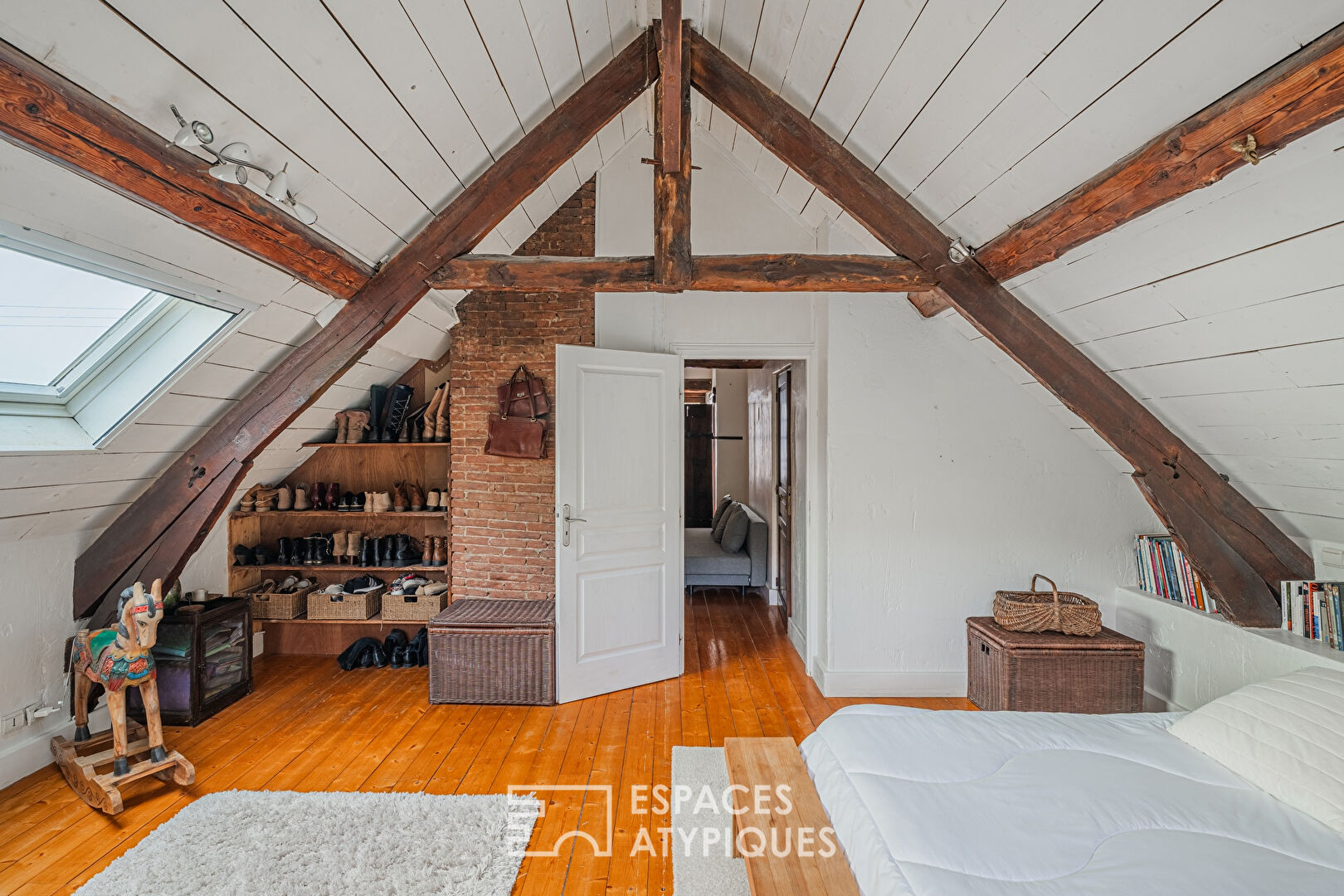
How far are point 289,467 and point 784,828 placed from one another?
3930 mm

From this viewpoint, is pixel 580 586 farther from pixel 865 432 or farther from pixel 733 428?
pixel 733 428

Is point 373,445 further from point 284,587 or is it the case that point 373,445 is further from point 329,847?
point 329,847

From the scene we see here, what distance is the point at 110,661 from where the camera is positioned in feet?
8.48

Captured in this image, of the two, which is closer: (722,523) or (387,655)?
(387,655)

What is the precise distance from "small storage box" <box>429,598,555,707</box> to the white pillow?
2727mm

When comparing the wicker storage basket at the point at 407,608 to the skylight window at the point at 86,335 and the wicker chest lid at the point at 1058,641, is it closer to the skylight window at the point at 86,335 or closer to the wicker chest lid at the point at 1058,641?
the skylight window at the point at 86,335

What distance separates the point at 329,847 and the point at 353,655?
2.01 meters

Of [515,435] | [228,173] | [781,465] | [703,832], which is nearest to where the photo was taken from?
[228,173]

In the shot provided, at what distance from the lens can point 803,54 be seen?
260 centimetres

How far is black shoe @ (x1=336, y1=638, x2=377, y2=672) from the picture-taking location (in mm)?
4074

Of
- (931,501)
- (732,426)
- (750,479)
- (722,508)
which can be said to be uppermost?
(732,426)

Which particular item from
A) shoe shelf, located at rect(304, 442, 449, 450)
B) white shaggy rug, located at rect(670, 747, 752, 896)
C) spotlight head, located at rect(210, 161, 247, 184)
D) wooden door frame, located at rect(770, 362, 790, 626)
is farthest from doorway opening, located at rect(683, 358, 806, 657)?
spotlight head, located at rect(210, 161, 247, 184)

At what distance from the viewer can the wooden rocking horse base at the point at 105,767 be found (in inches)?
99.1

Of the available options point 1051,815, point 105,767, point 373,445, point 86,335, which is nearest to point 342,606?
point 373,445
